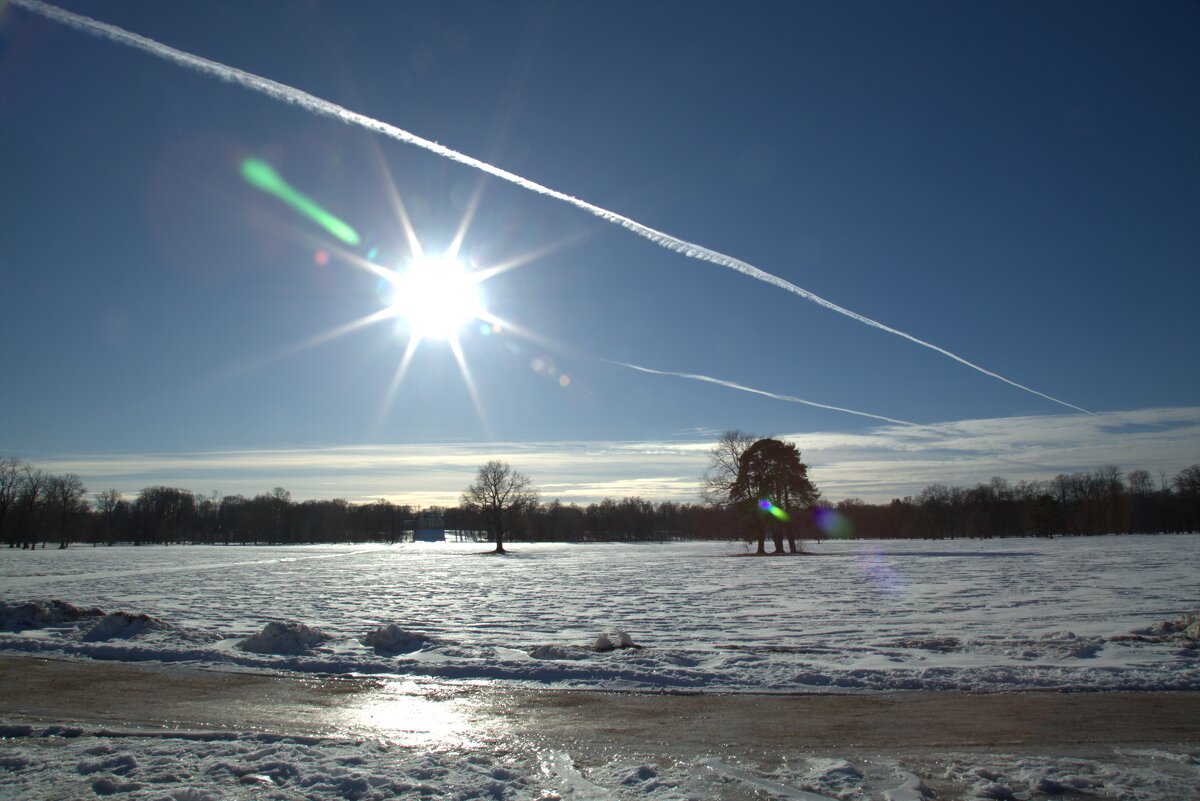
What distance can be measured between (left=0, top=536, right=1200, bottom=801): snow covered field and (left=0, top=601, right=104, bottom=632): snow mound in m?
0.06

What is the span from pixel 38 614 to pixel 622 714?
14.1m

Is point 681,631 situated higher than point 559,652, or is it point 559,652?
point 559,652

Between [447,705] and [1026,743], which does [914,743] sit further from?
[447,705]

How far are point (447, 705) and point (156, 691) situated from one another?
4238 millimetres

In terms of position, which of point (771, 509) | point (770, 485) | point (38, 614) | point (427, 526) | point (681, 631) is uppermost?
point (770, 485)

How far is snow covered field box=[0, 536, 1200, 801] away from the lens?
6.38m

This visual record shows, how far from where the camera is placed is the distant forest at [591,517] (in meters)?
108

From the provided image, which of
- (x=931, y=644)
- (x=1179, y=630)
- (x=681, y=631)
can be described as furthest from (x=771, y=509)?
Answer: (x=931, y=644)

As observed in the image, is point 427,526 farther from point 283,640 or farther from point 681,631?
point 283,640

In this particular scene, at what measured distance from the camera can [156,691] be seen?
10039mm

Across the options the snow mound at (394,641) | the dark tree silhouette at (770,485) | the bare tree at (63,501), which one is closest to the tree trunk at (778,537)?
the dark tree silhouette at (770,485)

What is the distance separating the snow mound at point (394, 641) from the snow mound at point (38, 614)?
760 cm

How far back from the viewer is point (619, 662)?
38.6 feet

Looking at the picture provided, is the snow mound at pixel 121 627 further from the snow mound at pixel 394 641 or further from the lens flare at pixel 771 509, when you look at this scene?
the lens flare at pixel 771 509
